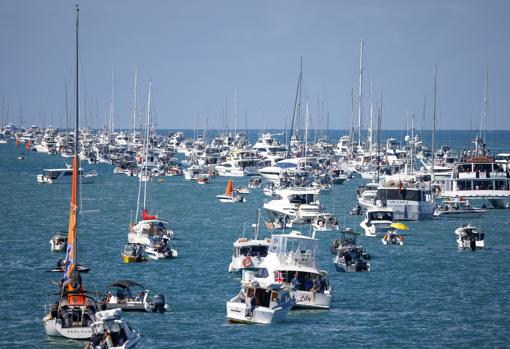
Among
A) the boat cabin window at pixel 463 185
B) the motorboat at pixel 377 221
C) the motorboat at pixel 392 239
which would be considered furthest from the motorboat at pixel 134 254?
the boat cabin window at pixel 463 185

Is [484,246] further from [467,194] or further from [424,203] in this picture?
[467,194]

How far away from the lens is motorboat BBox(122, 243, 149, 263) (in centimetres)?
7312

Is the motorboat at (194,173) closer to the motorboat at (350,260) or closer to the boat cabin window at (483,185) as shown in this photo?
the boat cabin window at (483,185)

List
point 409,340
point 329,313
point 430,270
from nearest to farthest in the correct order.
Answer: point 409,340 < point 329,313 < point 430,270

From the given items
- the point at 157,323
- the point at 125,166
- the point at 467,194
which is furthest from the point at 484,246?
the point at 125,166

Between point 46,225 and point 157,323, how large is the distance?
49.1m

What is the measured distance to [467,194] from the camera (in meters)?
116

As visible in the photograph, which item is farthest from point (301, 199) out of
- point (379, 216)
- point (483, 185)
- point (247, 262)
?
point (247, 262)

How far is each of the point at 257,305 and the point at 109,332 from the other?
9.84 metres

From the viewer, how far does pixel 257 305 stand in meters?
53.3

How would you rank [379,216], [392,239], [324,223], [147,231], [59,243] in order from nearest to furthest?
1. [59,243]
2. [147,231]
3. [392,239]
4. [379,216]
5. [324,223]

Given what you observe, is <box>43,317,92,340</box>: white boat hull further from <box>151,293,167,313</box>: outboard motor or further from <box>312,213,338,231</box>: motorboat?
<box>312,213,338,231</box>: motorboat

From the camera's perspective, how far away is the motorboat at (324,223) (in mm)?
94188

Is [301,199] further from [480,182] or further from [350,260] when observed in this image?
[350,260]
